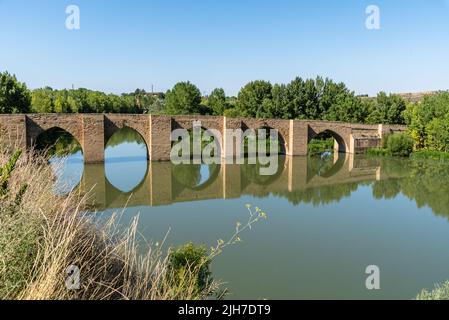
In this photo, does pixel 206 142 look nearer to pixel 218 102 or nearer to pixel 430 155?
pixel 218 102

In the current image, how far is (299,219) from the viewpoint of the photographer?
11.4m

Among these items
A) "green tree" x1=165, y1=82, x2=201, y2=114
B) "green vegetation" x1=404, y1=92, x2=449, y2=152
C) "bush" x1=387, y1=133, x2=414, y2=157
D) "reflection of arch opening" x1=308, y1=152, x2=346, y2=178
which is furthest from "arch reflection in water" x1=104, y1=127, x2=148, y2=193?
"green vegetation" x1=404, y1=92, x2=449, y2=152

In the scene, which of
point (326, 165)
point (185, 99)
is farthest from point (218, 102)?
point (326, 165)

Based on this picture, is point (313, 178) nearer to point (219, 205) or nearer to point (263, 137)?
→ point (219, 205)

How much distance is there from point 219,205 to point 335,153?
17.6 m

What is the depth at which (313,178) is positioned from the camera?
18984 millimetres

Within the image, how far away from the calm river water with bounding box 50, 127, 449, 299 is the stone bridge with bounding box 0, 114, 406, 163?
1.32 m

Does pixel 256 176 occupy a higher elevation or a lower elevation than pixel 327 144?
lower

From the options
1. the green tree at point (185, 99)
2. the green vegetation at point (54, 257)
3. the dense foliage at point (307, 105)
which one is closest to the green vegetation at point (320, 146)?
the dense foliage at point (307, 105)

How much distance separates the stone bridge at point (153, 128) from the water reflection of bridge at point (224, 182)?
129cm

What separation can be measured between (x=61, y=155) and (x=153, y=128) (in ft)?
49.5

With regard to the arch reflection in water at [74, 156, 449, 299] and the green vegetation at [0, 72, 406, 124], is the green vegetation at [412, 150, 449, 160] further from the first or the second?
the green vegetation at [0, 72, 406, 124]

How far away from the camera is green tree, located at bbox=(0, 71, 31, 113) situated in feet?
84.5
